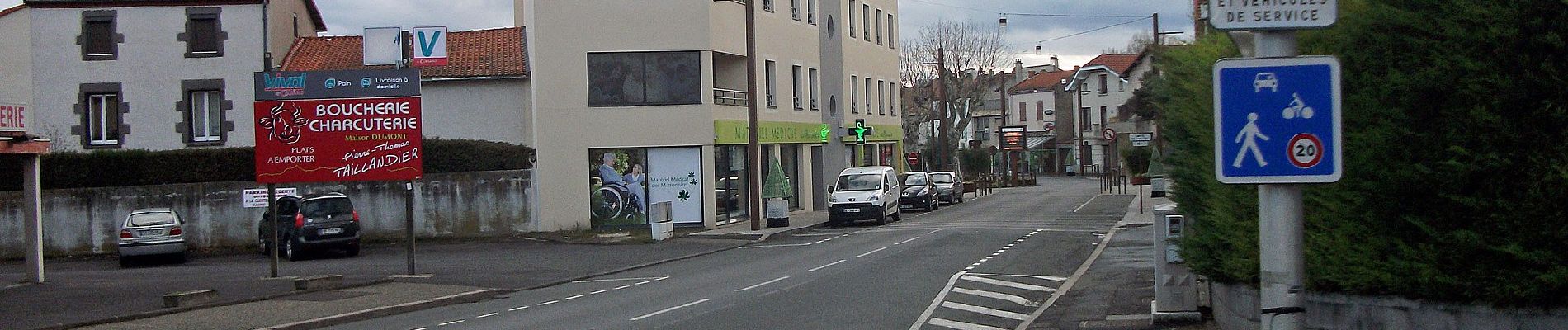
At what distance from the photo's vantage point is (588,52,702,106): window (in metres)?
34.2

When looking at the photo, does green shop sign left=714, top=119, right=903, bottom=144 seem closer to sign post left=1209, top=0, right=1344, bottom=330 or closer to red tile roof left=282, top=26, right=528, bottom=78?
red tile roof left=282, top=26, right=528, bottom=78

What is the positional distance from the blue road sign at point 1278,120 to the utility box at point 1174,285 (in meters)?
7.28

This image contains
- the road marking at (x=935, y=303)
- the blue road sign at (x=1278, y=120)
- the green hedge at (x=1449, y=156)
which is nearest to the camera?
the blue road sign at (x=1278, y=120)

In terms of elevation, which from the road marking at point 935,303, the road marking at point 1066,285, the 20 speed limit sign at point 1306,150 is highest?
the 20 speed limit sign at point 1306,150

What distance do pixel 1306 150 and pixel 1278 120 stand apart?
142 mm

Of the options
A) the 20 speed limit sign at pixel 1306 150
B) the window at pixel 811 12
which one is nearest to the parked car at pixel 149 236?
the window at pixel 811 12

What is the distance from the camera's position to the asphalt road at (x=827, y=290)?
14.2 meters

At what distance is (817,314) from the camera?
1426cm

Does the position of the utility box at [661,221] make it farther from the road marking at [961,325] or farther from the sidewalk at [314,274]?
the road marking at [961,325]

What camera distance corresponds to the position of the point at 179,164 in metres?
32.8

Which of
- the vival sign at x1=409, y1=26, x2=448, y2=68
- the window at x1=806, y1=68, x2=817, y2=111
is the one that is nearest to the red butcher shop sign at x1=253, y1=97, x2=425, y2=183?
the vival sign at x1=409, y1=26, x2=448, y2=68

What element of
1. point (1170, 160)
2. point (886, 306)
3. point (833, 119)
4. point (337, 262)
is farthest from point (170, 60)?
point (1170, 160)

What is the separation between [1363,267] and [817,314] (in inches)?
280

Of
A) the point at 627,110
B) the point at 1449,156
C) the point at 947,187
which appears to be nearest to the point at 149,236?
the point at 627,110
